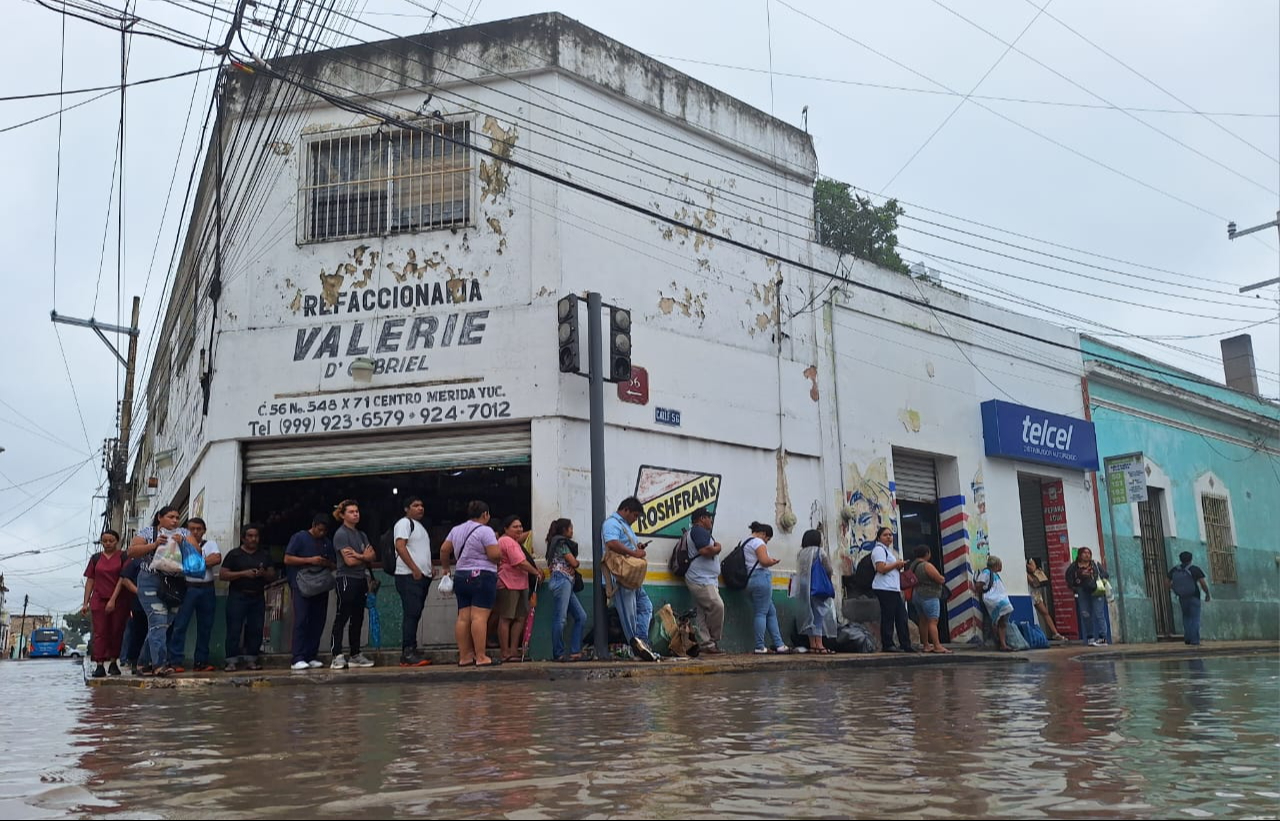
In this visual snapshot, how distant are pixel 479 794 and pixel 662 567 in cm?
990

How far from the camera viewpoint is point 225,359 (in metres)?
13.4

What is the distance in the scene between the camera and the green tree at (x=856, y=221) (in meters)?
29.7

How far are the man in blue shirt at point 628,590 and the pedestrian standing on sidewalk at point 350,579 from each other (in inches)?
96.3

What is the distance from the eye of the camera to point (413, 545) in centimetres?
1111

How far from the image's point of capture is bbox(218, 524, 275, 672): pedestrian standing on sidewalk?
11516mm

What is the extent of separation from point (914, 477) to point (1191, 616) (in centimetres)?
500

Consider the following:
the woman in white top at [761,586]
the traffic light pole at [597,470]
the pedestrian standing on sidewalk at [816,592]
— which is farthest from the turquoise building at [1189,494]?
the traffic light pole at [597,470]

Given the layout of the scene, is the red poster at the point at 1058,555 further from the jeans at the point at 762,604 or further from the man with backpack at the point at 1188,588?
the jeans at the point at 762,604

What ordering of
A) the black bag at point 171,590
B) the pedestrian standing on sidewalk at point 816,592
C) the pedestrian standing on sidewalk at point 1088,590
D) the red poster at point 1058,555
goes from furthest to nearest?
the red poster at point 1058,555
the pedestrian standing on sidewalk at point 1088,590
the pedestrian standing on sidewalk at point 816,592
the black bag at point 171,590

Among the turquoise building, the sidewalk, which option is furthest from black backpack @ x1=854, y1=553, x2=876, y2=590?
the turquoise building

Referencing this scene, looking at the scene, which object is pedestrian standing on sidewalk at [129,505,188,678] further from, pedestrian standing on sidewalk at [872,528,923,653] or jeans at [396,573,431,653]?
pedestrian standing on sidewalk at [872,528,923,653]

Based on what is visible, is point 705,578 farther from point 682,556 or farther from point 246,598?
point 246,598

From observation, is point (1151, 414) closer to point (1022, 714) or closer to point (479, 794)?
point (1022, 714)

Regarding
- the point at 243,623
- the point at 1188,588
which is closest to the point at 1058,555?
the point at 1188,588
